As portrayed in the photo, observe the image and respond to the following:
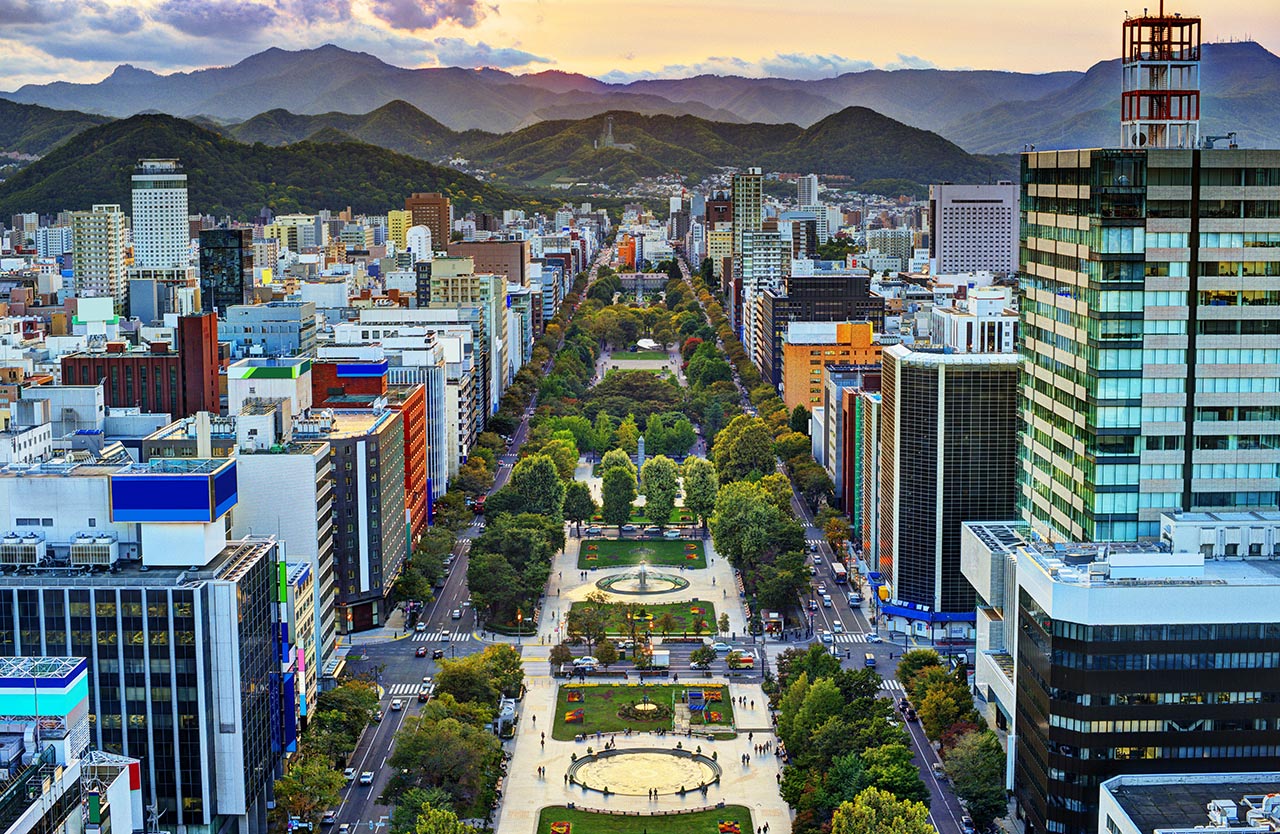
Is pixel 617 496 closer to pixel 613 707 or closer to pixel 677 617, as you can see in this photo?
pixel 677 617

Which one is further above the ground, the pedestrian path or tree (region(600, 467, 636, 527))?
tree (region(600, 467, 636, 527))

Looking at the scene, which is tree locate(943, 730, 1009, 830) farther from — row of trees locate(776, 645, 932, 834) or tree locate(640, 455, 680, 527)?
tree locate(640, 455, 680, 527)

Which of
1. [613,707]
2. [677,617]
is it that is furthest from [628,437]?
[613,707]

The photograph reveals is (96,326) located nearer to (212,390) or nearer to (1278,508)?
(212,390)

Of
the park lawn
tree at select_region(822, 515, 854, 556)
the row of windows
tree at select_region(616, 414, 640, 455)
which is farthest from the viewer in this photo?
tree at select_region(616, 414, 640, 455)

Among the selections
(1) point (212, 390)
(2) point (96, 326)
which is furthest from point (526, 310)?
(1) point (212, 390)

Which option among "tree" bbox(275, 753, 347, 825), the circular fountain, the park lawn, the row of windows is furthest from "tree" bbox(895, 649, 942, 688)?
"tree" bbox(275, 753, 347, 825)
